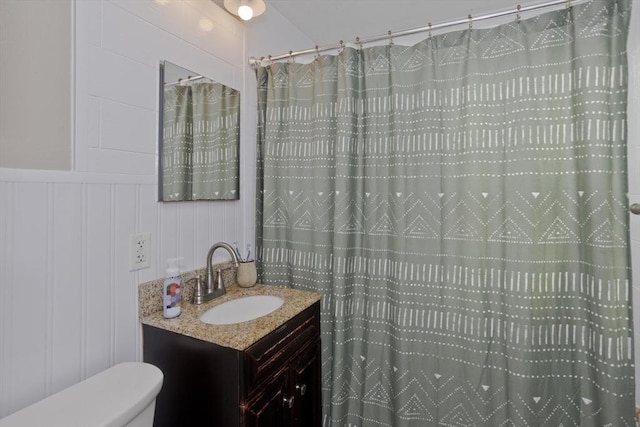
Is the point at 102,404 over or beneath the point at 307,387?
over

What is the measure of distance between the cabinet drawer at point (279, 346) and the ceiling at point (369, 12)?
155 centimetres

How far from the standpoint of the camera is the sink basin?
1.31 meters

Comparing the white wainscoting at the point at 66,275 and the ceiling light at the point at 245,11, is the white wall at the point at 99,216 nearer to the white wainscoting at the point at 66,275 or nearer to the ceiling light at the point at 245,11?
the white wainscoting at the point at 66,275

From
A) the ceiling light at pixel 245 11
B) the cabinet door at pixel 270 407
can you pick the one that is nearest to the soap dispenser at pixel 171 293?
the cabinet door at pixel 270 407

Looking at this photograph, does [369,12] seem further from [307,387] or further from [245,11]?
[307,387]

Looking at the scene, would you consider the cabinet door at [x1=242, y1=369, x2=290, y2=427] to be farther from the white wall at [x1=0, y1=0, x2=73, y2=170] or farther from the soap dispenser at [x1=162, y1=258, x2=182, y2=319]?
the white wall at [x1=0, y1=0, x2=73, y2=170]

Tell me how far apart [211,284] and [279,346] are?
0.44 m

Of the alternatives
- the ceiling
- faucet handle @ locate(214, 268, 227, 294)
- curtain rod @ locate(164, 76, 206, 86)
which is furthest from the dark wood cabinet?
the ceiling

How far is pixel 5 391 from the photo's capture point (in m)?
0.82

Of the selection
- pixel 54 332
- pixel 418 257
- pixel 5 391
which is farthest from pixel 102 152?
pixel 418 257

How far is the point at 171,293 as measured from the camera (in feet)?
3.85

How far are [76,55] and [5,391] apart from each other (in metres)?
0.98

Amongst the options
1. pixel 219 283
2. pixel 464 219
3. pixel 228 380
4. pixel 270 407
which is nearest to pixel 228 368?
pixel 228 380

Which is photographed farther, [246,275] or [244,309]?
[246,275]
